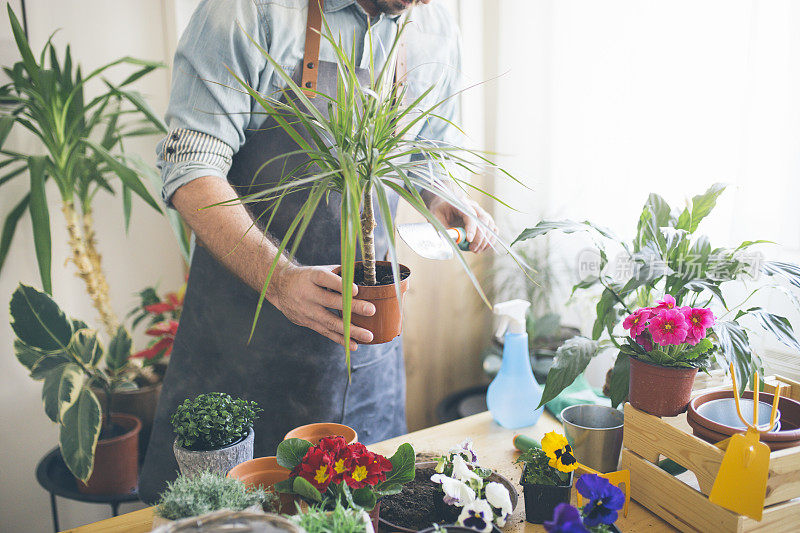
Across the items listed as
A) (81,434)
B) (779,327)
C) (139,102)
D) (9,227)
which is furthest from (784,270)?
(9,227)

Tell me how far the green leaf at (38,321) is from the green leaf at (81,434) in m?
0.16

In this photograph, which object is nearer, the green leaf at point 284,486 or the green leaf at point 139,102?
the green leaf at point 284,486

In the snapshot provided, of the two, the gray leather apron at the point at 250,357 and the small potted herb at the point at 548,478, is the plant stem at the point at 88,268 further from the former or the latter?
the small potted herb at the point at 548,478

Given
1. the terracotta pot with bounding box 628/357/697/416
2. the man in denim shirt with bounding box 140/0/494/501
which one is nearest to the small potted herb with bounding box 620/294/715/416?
the terracotta pot with bounding box 628/357/697/416

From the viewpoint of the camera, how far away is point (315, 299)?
0.89 meters

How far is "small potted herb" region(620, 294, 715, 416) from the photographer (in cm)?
87

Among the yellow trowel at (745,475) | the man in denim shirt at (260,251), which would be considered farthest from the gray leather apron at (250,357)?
the yellow trowel at (745,475)

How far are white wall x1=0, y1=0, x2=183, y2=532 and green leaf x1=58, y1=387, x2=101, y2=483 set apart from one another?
0.76 m

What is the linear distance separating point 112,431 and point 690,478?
1.62 metres

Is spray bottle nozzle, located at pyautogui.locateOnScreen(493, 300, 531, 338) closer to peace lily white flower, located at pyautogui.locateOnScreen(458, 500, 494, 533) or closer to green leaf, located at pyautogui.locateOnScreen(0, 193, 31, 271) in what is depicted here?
peace lily white flower, located at pyautogui.locateOnScreen(458, 500, 494, 533)

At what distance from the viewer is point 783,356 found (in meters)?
1.23

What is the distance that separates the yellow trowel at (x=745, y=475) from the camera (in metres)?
0.75

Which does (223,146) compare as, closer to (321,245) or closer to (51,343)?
(321,245)

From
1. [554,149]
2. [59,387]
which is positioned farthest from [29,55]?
[554,149]
